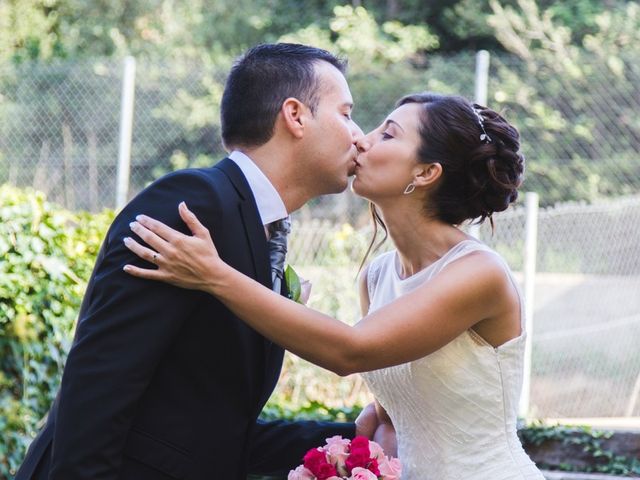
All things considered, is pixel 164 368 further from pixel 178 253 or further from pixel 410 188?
pixel 410 188

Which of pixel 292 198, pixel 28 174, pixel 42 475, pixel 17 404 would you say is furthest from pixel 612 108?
pixel 42 475

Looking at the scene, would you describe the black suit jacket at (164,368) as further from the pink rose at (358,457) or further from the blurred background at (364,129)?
the blurred background at (364,129)

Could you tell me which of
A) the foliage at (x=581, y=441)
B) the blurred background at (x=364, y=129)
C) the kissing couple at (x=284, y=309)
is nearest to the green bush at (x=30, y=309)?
the blurred background at (x=364, y=129)

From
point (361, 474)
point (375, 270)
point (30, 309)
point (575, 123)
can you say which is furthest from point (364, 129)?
point (361, 474)

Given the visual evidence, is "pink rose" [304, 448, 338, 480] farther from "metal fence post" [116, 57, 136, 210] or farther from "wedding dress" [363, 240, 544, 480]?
"metal fence post" [116, 57, 136, 210]

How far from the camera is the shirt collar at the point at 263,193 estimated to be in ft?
9.53

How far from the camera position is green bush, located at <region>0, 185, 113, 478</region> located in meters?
4.81

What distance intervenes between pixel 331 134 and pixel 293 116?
5.9 inches

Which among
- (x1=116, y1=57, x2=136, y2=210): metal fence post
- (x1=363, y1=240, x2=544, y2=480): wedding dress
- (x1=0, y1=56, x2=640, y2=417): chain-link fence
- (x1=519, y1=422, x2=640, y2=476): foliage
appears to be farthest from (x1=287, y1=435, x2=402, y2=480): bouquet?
(x1=116, y1=57, x2=136, y2=210): metal fence post

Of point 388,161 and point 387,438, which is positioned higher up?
point 388,161

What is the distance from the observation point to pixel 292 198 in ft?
10.0

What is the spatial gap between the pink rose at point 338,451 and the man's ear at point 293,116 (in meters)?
0.92

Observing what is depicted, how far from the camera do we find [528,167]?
10.6m

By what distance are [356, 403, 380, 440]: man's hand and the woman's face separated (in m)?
0.81
